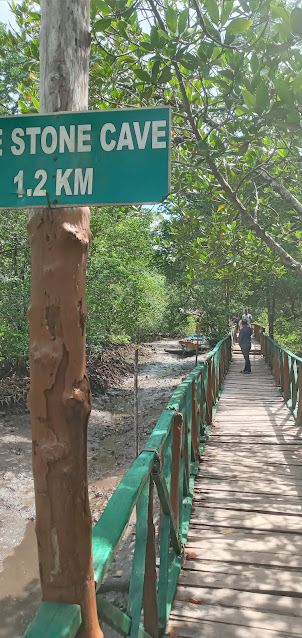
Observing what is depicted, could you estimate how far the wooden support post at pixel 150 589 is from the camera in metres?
2.33

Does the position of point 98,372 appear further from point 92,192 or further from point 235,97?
point 92,192

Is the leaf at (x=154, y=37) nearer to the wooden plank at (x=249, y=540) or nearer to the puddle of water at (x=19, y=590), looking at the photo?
the wooden plank at (x=249, y=540)

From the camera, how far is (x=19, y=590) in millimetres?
6855

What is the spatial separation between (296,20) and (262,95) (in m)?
0.48

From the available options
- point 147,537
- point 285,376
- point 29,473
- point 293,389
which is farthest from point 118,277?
point 147,537

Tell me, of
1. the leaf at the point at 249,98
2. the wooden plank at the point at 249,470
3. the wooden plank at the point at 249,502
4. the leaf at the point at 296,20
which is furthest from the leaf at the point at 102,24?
the wooden plank at the point at 249,470

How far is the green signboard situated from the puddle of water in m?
6.16

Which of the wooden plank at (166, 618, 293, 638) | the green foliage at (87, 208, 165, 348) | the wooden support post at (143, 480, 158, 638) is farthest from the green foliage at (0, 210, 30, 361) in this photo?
the wooden support post at (143, 480, 158, 638)

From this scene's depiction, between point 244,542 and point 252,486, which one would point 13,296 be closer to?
point 252,486

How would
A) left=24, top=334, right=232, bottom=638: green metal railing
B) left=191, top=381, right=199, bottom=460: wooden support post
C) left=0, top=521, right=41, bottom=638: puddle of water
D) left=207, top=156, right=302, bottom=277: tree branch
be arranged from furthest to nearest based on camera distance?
1. left=207, top=156, right=302, bottom=277: tree branch
2. left=0, top=521, right=41, bottom=638: puddle of water
3. left=191, top=381, right=199, bottom=460: wooden support post
4. left=24, top=334, right=232, bottom=638: green metal railing

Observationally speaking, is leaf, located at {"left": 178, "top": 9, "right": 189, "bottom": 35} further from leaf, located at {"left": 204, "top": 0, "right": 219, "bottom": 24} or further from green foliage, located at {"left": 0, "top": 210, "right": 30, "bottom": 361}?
green foliage, located at {"left": 0, "top": 210, "right": 30, "bottom": 361}

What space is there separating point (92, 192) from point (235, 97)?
3.45 meters

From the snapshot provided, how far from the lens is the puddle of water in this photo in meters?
6.12

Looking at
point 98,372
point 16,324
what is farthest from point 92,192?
point 98,372
